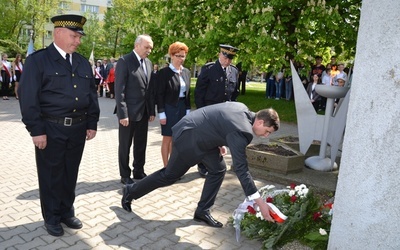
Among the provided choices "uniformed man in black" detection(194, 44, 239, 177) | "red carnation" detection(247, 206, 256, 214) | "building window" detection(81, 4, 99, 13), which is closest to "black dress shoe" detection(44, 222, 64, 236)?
"red carnation" detection(247, 206, 256, 214)

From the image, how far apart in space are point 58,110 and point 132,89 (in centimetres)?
159

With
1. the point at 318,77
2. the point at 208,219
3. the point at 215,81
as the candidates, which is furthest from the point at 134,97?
the point at 318,77

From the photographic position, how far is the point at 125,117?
196 inches

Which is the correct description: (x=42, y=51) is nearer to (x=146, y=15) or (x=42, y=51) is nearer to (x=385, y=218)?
→ (x=385, y=218)

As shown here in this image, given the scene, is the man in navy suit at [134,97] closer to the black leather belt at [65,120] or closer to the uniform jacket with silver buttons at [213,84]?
the uniform jacket with silver buttons at [213,84]

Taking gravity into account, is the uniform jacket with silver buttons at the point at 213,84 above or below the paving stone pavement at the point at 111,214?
above

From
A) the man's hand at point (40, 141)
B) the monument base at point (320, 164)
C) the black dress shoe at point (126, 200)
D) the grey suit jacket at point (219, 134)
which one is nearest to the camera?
the grey suit jacket at point (219, 134)

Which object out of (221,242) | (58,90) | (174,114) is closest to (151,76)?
(174,114)

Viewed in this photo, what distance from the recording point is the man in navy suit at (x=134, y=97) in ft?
16.3

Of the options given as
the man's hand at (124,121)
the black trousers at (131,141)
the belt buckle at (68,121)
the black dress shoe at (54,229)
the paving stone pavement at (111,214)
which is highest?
the belt buckle at (68,121)

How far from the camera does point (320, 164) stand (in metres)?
6.38

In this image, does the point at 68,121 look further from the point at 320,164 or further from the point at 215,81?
the point at 320,164

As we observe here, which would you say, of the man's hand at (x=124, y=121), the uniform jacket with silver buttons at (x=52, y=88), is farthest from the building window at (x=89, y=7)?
the uniform jacket with silver buttons at (x=52, y=88)

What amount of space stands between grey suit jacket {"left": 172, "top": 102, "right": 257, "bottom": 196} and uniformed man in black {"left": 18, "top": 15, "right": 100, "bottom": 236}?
100 cm
